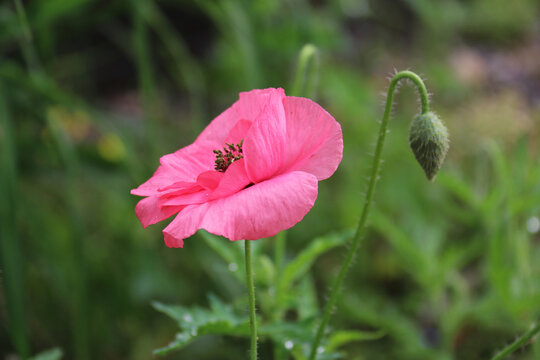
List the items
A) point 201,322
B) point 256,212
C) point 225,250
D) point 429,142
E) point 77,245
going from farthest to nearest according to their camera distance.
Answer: point 77,245, point 225,250, point 201,322, point 429,142, point 256,212

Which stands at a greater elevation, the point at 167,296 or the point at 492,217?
the point at 492,217

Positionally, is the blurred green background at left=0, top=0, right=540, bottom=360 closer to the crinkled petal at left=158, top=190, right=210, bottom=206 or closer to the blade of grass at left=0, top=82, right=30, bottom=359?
the blade of grass at left=0, top=82, right=30, bottom=359

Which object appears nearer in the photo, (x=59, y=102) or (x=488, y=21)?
(x=59, y=102)

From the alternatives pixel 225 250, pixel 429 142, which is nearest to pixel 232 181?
pixel 429 142

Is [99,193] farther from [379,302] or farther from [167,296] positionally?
[379,302]

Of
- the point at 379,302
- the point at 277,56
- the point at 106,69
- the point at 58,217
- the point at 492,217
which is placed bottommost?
the point at 379,302

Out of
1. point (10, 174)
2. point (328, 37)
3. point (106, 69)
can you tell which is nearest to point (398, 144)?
point (328, 37)

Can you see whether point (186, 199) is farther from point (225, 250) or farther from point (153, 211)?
point (225, 250)
